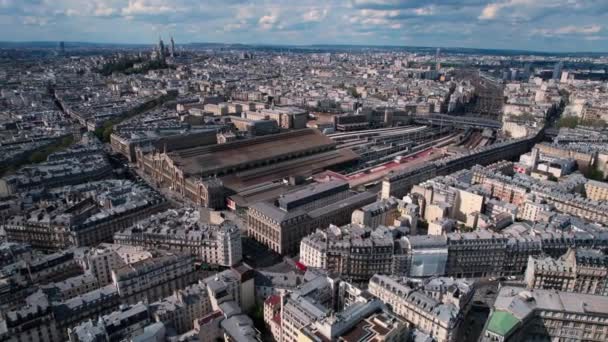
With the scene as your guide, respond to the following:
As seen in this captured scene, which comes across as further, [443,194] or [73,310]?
[443,194]

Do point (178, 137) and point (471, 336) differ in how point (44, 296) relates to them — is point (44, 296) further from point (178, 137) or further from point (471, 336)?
point (178, 137)

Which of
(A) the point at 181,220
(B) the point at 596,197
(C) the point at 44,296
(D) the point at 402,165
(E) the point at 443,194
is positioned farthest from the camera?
(D) the point at 402,165

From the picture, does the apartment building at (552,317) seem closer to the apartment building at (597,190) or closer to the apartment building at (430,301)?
the apartment building at (430,301)

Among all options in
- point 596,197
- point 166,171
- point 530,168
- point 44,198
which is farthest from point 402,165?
point 44,198

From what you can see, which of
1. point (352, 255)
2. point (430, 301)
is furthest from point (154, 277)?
point (430, 301)

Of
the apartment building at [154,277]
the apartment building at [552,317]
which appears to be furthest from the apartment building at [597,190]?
the apartment building at [154,277]

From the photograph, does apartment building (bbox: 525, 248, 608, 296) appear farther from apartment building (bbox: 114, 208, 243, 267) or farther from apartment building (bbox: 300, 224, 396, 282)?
apartment building (bbox: 114, 208, 243, 267)

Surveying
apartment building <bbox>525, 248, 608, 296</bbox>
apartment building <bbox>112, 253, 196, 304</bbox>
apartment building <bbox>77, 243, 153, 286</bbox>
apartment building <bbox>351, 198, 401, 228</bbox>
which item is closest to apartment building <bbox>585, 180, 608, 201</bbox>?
apartment building <bbox>525, 248, 608, 296</bbox>

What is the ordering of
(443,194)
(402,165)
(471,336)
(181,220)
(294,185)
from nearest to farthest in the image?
(471,336) → (181,220) → (443,194) → (294,185) → (402,165)
